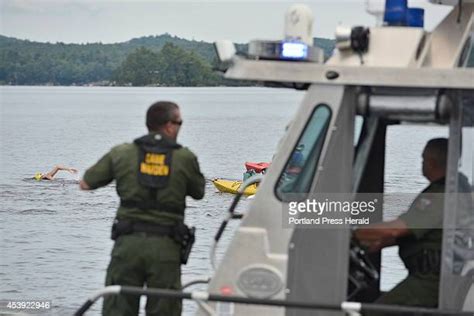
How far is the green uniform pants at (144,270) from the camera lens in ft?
24.5

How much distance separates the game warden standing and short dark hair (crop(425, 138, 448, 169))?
133 centimetres

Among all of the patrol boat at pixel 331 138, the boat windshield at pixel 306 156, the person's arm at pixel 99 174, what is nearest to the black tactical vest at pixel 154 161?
the person's arm at pixel 99 174

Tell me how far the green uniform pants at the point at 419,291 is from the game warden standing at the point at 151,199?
3.89 feet

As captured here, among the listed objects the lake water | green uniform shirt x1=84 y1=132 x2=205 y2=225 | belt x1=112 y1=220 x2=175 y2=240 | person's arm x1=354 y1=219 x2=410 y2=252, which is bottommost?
the lake water

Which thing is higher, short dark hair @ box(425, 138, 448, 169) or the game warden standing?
short dark hair @ box(425, 138, 448, 169)

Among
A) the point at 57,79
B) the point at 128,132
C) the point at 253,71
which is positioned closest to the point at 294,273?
the point at 253,71

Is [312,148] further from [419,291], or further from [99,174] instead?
[99,174]

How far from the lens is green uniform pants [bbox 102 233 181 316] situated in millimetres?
7453

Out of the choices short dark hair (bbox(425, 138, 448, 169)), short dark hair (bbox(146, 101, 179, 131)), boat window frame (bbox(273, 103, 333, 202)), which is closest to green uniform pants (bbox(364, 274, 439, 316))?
short dark hair (bbox(425, 138, 448, 169))

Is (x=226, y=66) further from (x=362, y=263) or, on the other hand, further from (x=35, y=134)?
(x=35, y=134)

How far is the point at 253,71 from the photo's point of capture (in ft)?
21.8

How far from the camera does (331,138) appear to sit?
262 inches

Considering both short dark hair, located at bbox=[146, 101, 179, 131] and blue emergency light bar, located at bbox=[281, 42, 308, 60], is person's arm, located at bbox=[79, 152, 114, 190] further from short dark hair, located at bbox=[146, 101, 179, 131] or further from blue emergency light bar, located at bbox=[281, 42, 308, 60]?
blue emergency light bar, located at bbox=[281, 42, 308, 60]

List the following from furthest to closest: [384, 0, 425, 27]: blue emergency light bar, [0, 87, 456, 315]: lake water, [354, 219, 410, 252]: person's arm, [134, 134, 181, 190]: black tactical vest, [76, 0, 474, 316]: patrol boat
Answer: [0, 87, 456, 315]: lake water, [134, 134, 181, 190]: black tactical vest, [354, 219, 410, 252]: person's arm, [384, 0, 425, 27]: blue emergency light bar, [76, 0, 474, 316]: patrol boat
